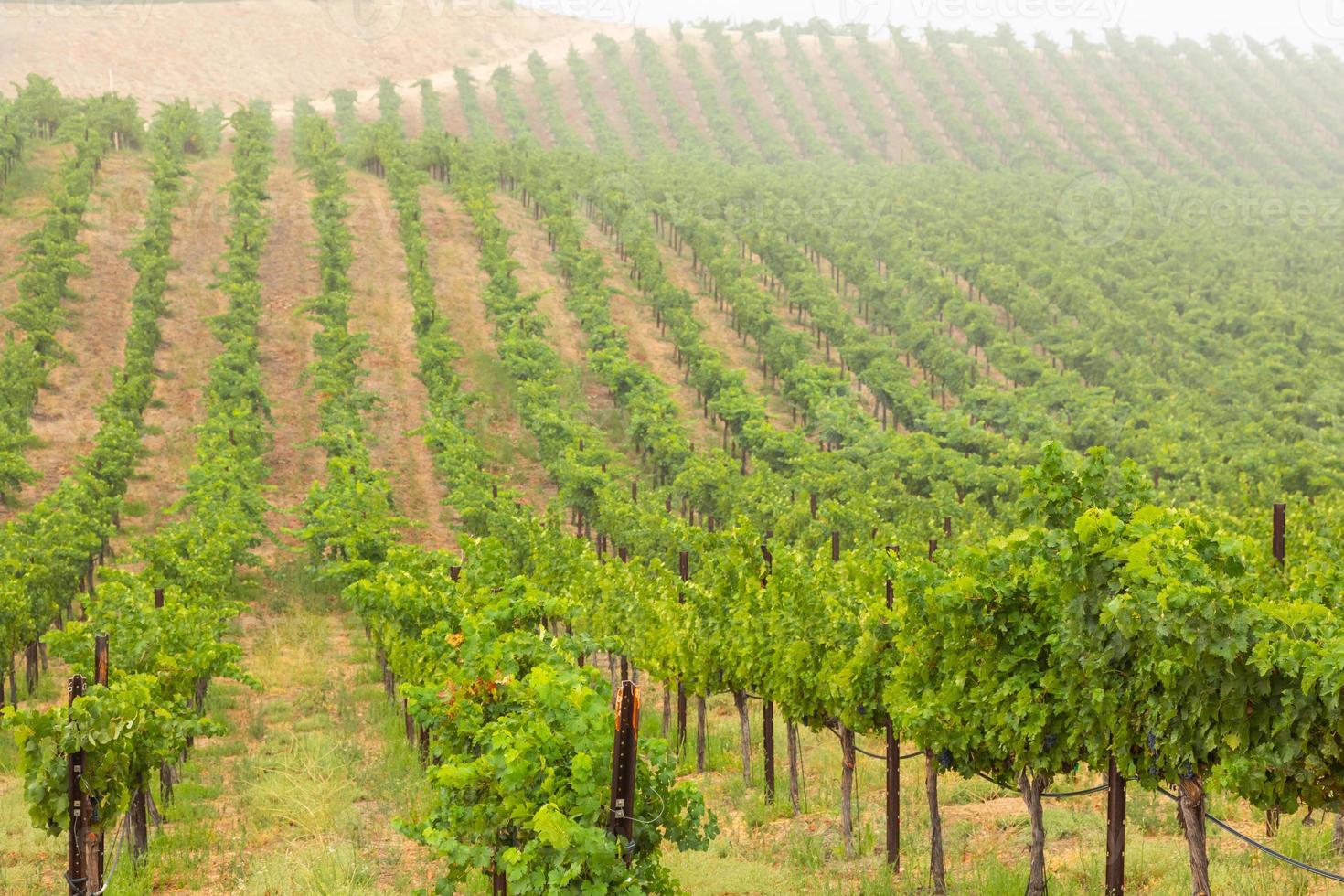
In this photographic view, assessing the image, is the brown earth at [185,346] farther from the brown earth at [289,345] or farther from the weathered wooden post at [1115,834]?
the weathered wooden post at [1115,834]

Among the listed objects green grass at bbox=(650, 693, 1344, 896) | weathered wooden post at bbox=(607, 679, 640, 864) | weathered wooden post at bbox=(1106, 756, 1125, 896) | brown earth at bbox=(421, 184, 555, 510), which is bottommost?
green grass at bbox=(650, 693, 1344, 896)

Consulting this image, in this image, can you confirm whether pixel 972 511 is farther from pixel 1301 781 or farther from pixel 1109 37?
pixel 1109 37

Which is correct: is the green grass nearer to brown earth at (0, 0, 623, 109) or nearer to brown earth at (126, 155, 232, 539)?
brown earth at (126, 155, 232, 539)

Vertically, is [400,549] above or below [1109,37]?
below

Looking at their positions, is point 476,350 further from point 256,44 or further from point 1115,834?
point 256,44

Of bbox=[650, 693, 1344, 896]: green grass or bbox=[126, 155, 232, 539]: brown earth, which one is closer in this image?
bbox=[650, 693, 1344, 896]: green grass

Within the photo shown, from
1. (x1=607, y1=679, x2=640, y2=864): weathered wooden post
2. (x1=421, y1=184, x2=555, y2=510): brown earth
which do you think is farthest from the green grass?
(x1=421, y1=184, x2=555, y2=510): brown earth

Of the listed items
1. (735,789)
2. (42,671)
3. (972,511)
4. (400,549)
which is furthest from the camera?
(972,511)

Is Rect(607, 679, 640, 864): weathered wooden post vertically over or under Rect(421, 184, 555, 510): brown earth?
under

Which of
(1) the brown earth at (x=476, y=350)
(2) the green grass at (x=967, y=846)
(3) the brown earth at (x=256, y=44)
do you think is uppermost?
(3) the brown earth at (x=256, y=44)

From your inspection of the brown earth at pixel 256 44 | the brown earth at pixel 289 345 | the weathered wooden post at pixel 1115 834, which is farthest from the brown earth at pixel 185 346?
the brown earth at pixel 256 44

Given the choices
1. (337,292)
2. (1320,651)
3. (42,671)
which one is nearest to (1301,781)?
(1320,651)

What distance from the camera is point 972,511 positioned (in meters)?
35.2

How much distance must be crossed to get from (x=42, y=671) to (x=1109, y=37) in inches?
5525
